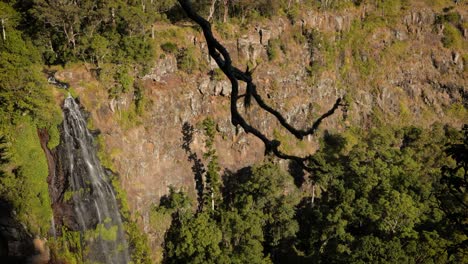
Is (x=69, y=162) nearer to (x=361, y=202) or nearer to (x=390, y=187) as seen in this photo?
(x=361, y=202)

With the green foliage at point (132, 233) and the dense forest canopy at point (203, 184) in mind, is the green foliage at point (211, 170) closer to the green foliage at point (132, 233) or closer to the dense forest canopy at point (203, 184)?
the dense forest canopy at point (203, 184)

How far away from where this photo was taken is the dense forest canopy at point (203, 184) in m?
24.8

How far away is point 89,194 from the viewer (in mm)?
27109

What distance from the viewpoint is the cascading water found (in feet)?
87.3

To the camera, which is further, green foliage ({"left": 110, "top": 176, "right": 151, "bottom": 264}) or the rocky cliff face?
the rocky cliff face

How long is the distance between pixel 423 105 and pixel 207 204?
31.8 metres

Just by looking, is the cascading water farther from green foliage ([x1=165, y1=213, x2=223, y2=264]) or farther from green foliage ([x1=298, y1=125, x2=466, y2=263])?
green foliage ([x1=298, y1=125, x2=466, y2=263])

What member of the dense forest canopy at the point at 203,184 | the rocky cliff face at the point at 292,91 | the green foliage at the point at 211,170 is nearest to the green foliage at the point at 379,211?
the dense forest canopy at the point at 203,184

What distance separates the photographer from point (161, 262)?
101 ft

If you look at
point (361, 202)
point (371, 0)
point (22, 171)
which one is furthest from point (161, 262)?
point (371, 0)

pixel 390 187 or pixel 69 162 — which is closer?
pixel 69 162

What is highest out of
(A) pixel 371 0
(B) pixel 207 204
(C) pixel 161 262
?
(A) pixel 371 0

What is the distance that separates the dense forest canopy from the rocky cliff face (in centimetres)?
118

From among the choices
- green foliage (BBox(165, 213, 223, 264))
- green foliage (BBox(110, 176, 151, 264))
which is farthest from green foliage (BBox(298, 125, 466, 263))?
green foliage (BBox(110, 176, 151, 264))
